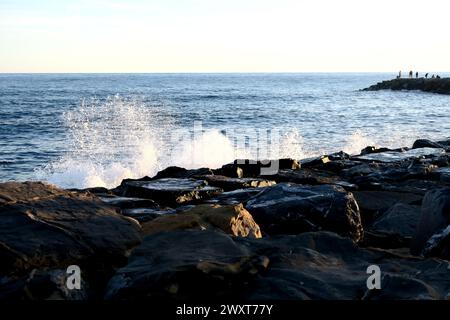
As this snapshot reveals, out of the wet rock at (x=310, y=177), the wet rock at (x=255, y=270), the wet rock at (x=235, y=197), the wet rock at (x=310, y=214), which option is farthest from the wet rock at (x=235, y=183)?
the wet rock at (x=255, y=270)

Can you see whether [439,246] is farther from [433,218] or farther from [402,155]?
[402,155]

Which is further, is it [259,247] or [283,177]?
[283,177]

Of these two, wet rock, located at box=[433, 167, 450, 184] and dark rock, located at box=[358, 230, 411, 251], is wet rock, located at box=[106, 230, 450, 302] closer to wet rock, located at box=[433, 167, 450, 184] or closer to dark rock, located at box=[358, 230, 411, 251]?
dark rock, located at box=[358, 230, 411, 251]

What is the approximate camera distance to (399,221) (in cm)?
604

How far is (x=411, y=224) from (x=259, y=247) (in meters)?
2.82

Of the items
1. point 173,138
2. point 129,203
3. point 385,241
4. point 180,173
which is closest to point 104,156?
point 173,138

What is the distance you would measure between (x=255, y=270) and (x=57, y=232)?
5.14 feet

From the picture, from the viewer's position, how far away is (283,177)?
9.28 meters

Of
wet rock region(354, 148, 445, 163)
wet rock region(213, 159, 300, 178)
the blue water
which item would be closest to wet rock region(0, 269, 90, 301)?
wet rock region(213, 159, 300, 178)
